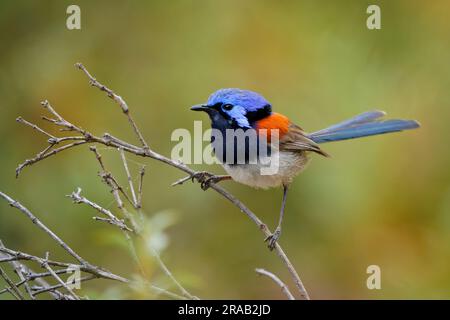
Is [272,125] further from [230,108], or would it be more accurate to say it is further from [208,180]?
[208,180]

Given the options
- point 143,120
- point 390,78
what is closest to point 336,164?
point 390,78

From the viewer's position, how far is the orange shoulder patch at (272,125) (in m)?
4.45

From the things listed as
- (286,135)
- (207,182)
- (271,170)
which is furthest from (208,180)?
(286,135)

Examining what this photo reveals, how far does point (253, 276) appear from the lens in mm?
5793

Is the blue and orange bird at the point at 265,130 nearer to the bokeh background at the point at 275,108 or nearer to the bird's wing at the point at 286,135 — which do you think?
the bird's wing at the point at 286,135

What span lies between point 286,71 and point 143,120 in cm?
149

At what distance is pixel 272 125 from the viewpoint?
4531mm

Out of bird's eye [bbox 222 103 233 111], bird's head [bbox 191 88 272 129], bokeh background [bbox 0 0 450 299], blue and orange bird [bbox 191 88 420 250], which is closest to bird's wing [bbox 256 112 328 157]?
blue and orange bird [bbox 191 88 420 250]

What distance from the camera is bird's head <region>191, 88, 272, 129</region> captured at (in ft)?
14.1

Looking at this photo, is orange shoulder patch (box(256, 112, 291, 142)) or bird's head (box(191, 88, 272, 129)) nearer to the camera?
bird's head (box(191, 88, 272, 129))

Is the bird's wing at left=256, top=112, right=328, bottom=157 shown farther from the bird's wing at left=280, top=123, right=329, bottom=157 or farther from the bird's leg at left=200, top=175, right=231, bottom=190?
the bird's leg at left=200, top=175, right=231, bottom=190

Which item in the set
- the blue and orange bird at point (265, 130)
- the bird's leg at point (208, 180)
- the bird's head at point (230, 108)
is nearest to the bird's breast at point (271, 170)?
the blue and orange bird at point (265, 130)
